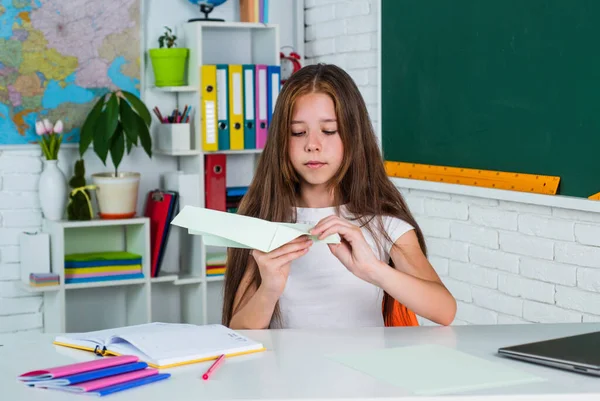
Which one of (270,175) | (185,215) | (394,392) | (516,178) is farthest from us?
(516,178)

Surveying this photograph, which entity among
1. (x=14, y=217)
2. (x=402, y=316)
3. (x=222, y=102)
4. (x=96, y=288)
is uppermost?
(x=222, y=102)

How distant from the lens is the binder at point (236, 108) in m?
3.74

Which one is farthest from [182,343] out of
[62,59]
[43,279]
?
[62,59]

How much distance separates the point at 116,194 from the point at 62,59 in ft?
2.03

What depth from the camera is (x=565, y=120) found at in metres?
2.68

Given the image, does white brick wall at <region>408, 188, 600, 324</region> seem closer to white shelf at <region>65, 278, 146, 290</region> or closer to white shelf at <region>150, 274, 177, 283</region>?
white shelf at <region>150, 274, 177, 283</region>

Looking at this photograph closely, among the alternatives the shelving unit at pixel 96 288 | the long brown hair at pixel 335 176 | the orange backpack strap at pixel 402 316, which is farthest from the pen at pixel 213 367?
the shelving unit at pixel 96 288

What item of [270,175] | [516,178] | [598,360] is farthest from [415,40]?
[598,360]

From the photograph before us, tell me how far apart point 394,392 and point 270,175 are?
2.91ft

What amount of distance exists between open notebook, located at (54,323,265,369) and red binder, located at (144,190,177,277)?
2077 millimetres

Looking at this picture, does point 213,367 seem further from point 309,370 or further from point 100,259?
point 100,259

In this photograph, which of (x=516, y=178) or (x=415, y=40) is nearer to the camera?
(x=516, y=178)

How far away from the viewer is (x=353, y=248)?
1.71 m

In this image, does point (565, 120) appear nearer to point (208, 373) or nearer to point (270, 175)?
point (270, 175)
